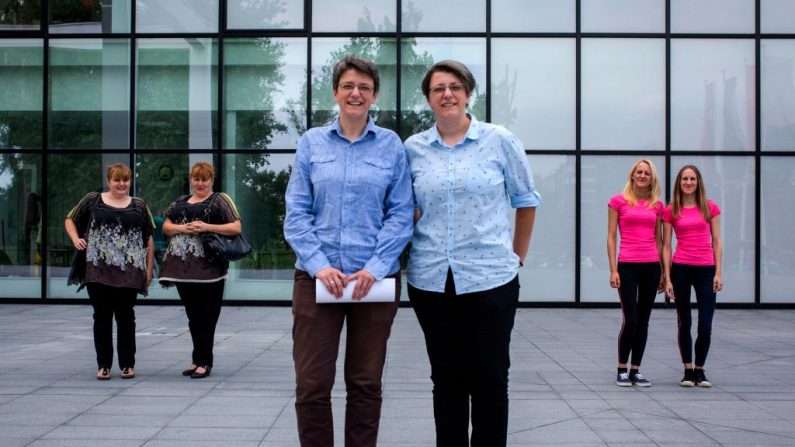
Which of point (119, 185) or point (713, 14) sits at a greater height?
point (713, 14)

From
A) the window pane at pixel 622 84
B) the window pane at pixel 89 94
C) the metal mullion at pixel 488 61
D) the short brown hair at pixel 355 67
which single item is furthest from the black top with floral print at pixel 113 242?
the window pane at pixel 622 84

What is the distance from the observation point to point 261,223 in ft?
45.1

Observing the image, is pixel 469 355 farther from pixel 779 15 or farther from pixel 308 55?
pixel 779 15

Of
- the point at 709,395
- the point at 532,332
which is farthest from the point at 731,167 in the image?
the point at 709,395

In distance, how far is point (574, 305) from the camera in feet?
43.5

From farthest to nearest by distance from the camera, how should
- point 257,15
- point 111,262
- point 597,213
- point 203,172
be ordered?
1. point 257,15
2. point 597,213
3. point 203,172
4. point 111,262

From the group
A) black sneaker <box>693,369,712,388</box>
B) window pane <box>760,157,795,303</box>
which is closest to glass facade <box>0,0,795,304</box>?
window pane <box>760,157,795,303</box>

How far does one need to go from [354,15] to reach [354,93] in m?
10.4

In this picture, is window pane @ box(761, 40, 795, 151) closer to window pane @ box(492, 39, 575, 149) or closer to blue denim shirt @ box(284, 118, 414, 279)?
window pane @ box(492, 39, 575, 149)

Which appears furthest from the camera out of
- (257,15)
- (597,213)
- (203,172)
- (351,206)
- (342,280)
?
(257,15)

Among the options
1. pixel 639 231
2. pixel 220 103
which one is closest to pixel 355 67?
pixel 639 231

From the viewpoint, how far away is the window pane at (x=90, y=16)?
13742 mm

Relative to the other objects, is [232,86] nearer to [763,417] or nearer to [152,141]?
[152,141]

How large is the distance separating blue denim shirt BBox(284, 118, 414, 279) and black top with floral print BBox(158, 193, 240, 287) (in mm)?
3402
